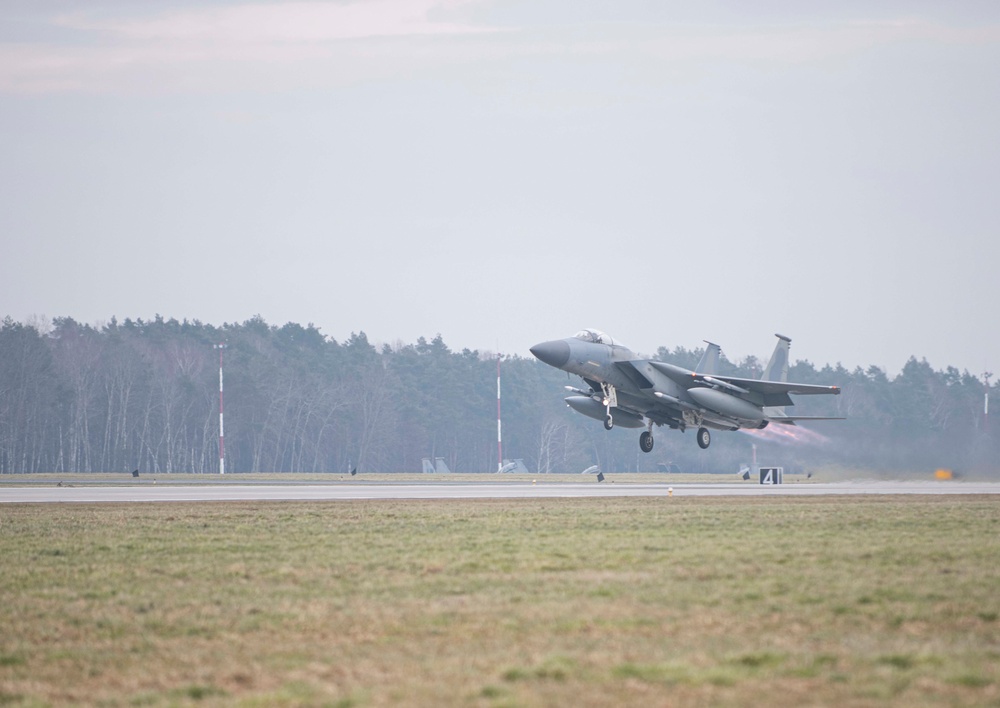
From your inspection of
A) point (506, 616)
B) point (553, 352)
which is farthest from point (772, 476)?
point (506, 616)

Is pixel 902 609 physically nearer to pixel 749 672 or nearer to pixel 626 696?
pixel 749 672

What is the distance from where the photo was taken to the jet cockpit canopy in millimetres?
38625

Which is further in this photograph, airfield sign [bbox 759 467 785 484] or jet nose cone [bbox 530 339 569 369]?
airfield sign [bbox 759 467 785 484]

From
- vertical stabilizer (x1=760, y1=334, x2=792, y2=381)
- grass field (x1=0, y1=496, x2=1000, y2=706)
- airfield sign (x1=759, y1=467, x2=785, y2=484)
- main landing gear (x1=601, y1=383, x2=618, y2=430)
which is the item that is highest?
vertical stabilizer (x1=760, y1=334, x2=792, y2=381)

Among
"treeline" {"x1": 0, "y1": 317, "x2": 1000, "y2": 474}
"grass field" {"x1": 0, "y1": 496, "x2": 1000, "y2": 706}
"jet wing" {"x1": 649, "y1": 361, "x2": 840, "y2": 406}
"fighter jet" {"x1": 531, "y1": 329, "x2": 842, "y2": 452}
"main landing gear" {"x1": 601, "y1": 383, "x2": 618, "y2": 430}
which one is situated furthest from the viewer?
"treeline" {"x1": 0, "y1": 317, "x2": 1000, "y2": 474}

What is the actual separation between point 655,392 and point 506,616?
2986cm

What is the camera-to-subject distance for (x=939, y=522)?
71.2ft

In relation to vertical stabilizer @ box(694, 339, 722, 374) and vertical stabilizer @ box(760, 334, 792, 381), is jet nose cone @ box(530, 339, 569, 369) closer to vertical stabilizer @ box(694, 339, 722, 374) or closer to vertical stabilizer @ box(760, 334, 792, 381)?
vertical stabilizer @ box(694, 339, 722, 374)

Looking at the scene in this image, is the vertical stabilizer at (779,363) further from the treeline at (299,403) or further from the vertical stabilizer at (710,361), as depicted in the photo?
the treeline at (299,403)

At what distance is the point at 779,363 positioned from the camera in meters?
46.8

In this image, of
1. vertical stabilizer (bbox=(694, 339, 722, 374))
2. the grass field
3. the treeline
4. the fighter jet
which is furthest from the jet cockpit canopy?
the treeline

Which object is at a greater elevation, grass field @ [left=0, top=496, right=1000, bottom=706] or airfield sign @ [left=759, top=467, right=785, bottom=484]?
airfield sign @ [left=759, top=467, right=785, bottom=484]

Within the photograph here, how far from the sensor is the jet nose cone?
36.8 meters

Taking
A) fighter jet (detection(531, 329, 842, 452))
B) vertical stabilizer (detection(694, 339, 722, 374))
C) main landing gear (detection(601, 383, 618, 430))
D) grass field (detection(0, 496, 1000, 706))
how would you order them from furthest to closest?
1. vertical stabilizer (detection(694, 339, 722, 374))
2. main landing gear (detection(601, 383, 618, 430))
3. fighter jet (detection(531, 329, 842, 452))
4. grass field (detection(0, 496, 1000, 706))
